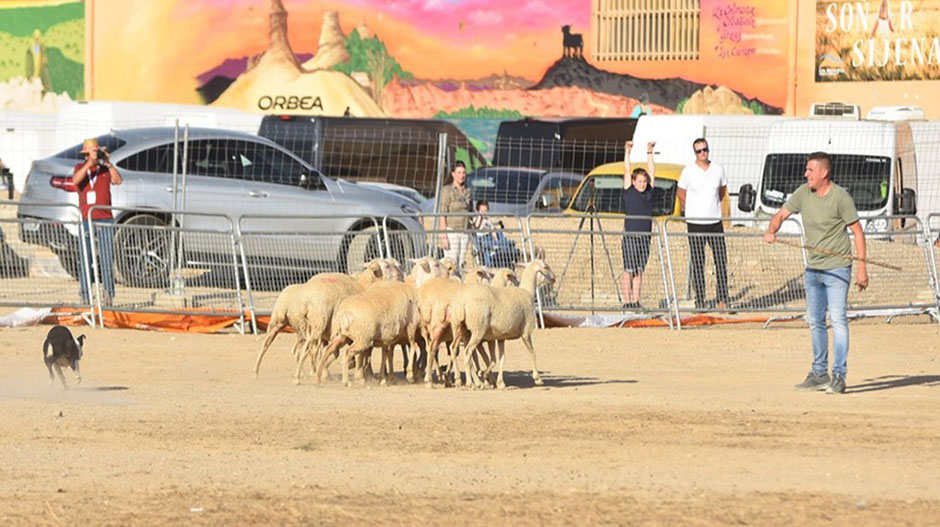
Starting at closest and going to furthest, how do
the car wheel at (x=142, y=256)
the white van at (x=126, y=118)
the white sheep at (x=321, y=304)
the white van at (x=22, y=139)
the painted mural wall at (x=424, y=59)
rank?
the white sheep at (x=321, y=304) → the car wheel at (x=142, y=256) → the white van at (x=126, y=118) → the white van at (x=22, y=139) → the painted mural wall at (x=424, y=59)

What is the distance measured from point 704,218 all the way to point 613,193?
18.3ft

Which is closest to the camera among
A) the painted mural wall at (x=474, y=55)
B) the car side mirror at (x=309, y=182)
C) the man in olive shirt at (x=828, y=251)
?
the man in olive shirt at (x=828, y=251)

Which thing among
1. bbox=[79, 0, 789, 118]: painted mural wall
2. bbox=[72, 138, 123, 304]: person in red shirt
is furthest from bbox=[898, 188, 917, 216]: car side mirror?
bbox=[79, 0, 789, 118]: painted mural wall

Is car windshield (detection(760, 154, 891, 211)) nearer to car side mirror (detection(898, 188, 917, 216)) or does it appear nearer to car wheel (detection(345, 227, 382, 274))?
car side mirror (detection(898, 188, 917, 216))

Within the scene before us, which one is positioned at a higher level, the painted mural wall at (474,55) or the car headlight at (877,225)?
the painted mural wall at (474,55)

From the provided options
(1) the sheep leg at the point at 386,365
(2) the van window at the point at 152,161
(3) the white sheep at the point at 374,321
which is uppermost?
(2) the van window at the point at 152,161

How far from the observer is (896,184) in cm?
2717

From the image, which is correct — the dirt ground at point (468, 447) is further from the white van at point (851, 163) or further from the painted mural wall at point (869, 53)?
Answer: the painted mural wall at point (869, 53)

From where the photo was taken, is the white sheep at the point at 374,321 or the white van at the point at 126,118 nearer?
the white sheep at the point at 374,321

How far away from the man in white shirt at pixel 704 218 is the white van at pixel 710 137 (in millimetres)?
9826

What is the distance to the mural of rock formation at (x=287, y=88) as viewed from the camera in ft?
165

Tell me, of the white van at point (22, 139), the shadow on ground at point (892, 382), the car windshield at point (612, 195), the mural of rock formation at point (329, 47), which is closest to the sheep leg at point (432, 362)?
the shadow on ground at point (892, 382)

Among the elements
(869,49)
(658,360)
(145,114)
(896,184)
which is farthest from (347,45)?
(658,360)

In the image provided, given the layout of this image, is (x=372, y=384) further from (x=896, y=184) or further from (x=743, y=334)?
(x=896, y=184)
